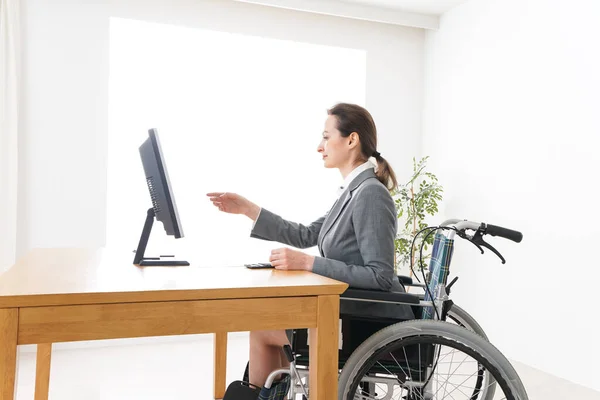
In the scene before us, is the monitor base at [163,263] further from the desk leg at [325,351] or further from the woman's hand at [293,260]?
the desk leg at [325,351]

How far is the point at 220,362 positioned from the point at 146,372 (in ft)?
2.97

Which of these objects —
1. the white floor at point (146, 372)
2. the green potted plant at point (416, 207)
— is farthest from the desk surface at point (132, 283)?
the green potted plant at point (416, 207)

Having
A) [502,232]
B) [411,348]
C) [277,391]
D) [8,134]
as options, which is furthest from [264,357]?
[8,134]

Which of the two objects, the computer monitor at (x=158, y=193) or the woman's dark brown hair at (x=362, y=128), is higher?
the woman's dark brown hair at (x=362, y=128)

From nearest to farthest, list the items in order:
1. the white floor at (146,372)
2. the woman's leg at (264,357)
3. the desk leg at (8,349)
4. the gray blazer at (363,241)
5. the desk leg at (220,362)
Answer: the desk leg at (8,349), the gray blazer at (363,241), the woman's leg at (264,357), the desk leg at (220,362), the white floor at (146,372)

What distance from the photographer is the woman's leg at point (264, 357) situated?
6.06 ft

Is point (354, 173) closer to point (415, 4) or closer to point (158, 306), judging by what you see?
point (158, 306)

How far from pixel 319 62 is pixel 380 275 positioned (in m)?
2.98

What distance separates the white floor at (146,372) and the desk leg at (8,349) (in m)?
1.58

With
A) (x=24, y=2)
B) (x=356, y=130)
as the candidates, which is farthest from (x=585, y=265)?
(x=24, y=2)

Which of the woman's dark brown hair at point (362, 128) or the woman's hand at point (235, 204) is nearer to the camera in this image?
the woman's dark brown hair at point (362, 128)

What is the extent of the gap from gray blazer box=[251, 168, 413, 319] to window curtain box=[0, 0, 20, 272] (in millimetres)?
2284

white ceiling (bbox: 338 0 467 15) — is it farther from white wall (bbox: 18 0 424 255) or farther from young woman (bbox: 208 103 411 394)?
young woman (bbox: 208 103 411 394)

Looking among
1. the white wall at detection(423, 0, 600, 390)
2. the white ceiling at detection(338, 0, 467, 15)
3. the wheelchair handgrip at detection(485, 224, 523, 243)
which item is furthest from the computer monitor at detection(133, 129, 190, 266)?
the white ceiling at detection(338, 0, 467, 15)
